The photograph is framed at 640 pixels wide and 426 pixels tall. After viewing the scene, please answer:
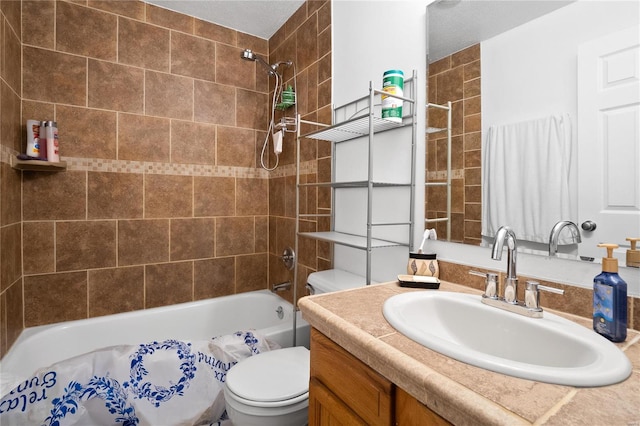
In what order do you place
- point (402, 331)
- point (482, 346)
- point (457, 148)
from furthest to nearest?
point (457, 148), point (482, 346), point (402, 331)

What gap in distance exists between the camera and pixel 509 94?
100cm

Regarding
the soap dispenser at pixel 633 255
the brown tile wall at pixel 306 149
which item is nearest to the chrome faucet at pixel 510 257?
the soap dispenser at pixel 633 255

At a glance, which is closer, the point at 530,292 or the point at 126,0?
the point at 530,292

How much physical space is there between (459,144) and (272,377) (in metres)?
1.15

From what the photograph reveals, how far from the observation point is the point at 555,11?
0.89 meters

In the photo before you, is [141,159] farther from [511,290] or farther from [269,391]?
[511,290]

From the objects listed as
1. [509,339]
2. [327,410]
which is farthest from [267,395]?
[509,339]

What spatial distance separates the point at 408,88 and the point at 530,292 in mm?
929

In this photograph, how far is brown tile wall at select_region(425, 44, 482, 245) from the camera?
Answer: 1.10m

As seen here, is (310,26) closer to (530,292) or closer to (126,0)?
(126,0)

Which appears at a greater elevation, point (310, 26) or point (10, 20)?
point (310, 26)

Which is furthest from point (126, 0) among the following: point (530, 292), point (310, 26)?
point (530, 292)

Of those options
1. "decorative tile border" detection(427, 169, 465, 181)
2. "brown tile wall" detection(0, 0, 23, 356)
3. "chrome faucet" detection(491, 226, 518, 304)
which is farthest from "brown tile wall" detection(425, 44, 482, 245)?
"brown tile wall" detection(0, 0, 23, 356)

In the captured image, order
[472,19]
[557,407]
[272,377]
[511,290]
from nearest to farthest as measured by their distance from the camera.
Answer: [557,407]
[511,290]
[472,19]
[272,377]
